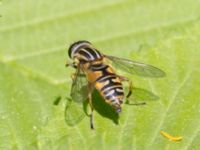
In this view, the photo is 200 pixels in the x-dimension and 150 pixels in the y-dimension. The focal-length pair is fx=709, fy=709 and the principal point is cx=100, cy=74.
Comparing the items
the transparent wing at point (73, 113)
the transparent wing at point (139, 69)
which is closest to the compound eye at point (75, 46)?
the transparent wing at point (139, 69)

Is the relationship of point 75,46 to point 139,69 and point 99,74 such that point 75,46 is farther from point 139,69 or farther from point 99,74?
point 139,69

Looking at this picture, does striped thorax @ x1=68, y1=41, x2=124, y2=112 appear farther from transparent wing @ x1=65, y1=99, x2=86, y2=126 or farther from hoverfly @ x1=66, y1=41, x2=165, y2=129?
transparent wing @ x1=65, y1=99, x2=86, y2=126

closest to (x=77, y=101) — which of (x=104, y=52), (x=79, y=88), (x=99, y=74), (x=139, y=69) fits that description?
(x=79, y=88)

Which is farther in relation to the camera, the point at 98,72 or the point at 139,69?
the point at 98,72

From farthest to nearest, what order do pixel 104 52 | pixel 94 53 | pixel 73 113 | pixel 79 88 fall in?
pixel 104 52
pixel 94 53
pixel 79 88
pixel 73 113

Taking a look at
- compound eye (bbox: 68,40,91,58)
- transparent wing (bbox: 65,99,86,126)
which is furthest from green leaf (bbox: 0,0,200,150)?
compound eye (bbox: 68,40,91,58)

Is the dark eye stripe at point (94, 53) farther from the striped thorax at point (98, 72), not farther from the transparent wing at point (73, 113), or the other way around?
the transparent wing at point (73, 113)
